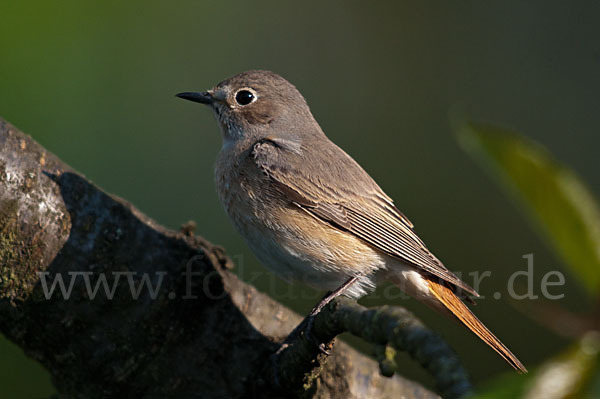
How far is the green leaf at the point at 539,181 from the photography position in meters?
0.64

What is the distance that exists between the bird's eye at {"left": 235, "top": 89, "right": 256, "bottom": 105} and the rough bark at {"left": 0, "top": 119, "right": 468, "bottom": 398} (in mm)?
2000

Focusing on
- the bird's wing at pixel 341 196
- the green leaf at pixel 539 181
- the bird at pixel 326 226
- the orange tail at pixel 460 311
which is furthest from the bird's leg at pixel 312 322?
the green leaf at pixel 539 181

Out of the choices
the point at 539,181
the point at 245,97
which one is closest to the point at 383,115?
the point at 245,97

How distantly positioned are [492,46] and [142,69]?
3.69 metres

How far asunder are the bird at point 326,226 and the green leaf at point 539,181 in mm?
3011

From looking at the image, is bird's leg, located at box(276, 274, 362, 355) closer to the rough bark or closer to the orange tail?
the rough bark

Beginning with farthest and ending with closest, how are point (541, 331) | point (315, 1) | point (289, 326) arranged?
point (315, 1), point (541, 331), point (289, 326)

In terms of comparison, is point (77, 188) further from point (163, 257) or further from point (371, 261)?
point (371, 261)

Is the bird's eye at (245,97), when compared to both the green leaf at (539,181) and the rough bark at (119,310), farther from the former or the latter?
the green leaf at (539,181)

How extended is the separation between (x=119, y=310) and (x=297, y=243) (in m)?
1.34

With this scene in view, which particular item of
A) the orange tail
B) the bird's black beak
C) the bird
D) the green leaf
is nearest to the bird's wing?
the bird

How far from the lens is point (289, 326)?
3.35 m

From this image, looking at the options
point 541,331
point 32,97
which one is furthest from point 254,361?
point 541,331

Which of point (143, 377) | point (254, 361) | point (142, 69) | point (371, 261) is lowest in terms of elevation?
point (143, 377)
